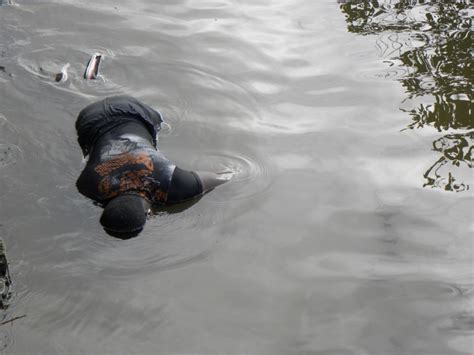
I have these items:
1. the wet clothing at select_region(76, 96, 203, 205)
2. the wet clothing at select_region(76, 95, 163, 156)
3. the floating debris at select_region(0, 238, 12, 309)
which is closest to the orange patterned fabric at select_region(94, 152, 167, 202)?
the wet clothing at select_region(76, 96, 203, 205)

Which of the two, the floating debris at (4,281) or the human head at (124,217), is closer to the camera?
the floating debris at (4,281)

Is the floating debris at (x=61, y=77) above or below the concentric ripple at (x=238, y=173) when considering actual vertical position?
above

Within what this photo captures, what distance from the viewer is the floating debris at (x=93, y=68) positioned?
6.41m

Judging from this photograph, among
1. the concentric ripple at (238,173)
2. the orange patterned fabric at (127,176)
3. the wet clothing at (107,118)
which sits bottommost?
the concentric ripple at (238,173)

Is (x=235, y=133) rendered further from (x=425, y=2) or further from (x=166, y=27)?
(x=425, y=2)

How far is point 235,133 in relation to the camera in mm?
5750

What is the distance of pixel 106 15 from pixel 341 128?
3.44 meters

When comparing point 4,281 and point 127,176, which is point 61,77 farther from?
point 4,281

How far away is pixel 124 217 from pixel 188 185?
676 millimetres

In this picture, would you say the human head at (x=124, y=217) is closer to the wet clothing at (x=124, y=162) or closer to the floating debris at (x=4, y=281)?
the wet clothing at (x=124, y=162)

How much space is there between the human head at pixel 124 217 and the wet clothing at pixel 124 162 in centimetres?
18

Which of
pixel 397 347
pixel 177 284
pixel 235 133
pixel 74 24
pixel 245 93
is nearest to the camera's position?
pixel 397 347

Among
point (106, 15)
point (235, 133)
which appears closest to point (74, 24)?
point (106, 15)

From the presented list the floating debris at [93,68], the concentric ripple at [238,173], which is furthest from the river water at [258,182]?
the floating debris at [93,68]
